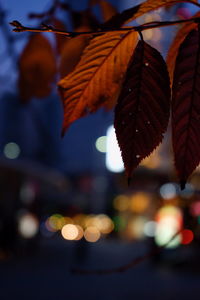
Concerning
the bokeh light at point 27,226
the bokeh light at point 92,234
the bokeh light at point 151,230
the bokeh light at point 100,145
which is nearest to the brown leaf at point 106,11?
the bokeh light at point 151,230

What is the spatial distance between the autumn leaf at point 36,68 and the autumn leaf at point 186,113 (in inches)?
24.2

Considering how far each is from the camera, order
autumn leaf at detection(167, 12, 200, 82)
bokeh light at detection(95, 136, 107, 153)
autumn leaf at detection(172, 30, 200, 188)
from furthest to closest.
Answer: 1. bokeh light at detection(95, 136, 107, 153)
2. autumn leaf at detection(167, 12, 200, 82)
3. autumn leaf at detection(172, 30, 200, 188)

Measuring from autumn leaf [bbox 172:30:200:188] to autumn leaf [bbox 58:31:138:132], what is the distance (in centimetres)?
9

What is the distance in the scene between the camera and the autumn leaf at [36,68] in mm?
1037

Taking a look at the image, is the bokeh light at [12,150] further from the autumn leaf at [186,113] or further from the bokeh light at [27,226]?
the autumn leaf at [186,113]

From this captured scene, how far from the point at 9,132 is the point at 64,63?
18.0 m

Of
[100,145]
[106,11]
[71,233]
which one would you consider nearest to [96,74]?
[106,11]

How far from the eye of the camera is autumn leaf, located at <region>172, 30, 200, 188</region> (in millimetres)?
447

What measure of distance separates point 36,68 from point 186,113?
2.20ft

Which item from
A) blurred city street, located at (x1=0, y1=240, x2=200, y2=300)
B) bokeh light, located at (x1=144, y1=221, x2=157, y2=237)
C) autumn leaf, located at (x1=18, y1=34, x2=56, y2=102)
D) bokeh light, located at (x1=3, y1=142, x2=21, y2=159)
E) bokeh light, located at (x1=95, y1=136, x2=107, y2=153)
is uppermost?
bokeh light, located at (x1=3, y1=142, x2=21, y2=159)

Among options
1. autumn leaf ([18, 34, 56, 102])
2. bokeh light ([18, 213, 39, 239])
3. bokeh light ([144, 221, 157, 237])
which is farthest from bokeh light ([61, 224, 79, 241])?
autumn leaf ([18, 34, 56, 102])

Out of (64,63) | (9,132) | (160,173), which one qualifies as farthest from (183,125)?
(9,132)

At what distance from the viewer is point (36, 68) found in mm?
1071

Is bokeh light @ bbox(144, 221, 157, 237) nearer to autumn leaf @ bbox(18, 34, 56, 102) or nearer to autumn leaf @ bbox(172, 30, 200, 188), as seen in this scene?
autumn leaf @ bbox(18, 34, 56, 102)
